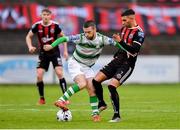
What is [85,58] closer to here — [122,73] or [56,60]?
[122,73]

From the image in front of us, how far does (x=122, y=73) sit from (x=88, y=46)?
863mm

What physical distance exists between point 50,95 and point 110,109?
5621 mm

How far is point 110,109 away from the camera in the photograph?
15.9m

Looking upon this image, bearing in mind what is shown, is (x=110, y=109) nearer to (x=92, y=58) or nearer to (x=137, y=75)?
(x=92, y=58)

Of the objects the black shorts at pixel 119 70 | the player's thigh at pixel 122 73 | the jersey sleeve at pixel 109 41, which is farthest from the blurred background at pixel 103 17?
the jersey sleeve at pixel 109 41

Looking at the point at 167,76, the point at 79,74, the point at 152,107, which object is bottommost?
the point at 167,76

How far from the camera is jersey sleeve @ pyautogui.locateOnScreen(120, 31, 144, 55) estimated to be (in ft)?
41.9

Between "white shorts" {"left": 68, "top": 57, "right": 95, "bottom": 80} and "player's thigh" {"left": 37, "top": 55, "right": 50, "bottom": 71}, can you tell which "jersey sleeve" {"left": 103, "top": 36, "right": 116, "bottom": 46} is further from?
Result: "player's thigh" {"left": 37, "top": 55, "right": 50, "bottom": 71}

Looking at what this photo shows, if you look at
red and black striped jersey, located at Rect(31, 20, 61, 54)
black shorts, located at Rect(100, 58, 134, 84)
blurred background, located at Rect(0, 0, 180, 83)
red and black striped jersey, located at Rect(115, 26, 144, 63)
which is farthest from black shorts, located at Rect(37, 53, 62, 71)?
blurred background, located at Rect(0, 0, 180, 83)

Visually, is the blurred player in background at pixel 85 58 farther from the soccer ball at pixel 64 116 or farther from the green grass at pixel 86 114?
the green grass at pixel 86 114

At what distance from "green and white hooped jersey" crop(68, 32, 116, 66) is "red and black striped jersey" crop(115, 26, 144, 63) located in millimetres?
337

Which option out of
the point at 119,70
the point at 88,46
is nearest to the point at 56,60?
the point at 88,46

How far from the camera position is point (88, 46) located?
43.4ft

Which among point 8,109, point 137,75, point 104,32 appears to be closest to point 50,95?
point 8,109
